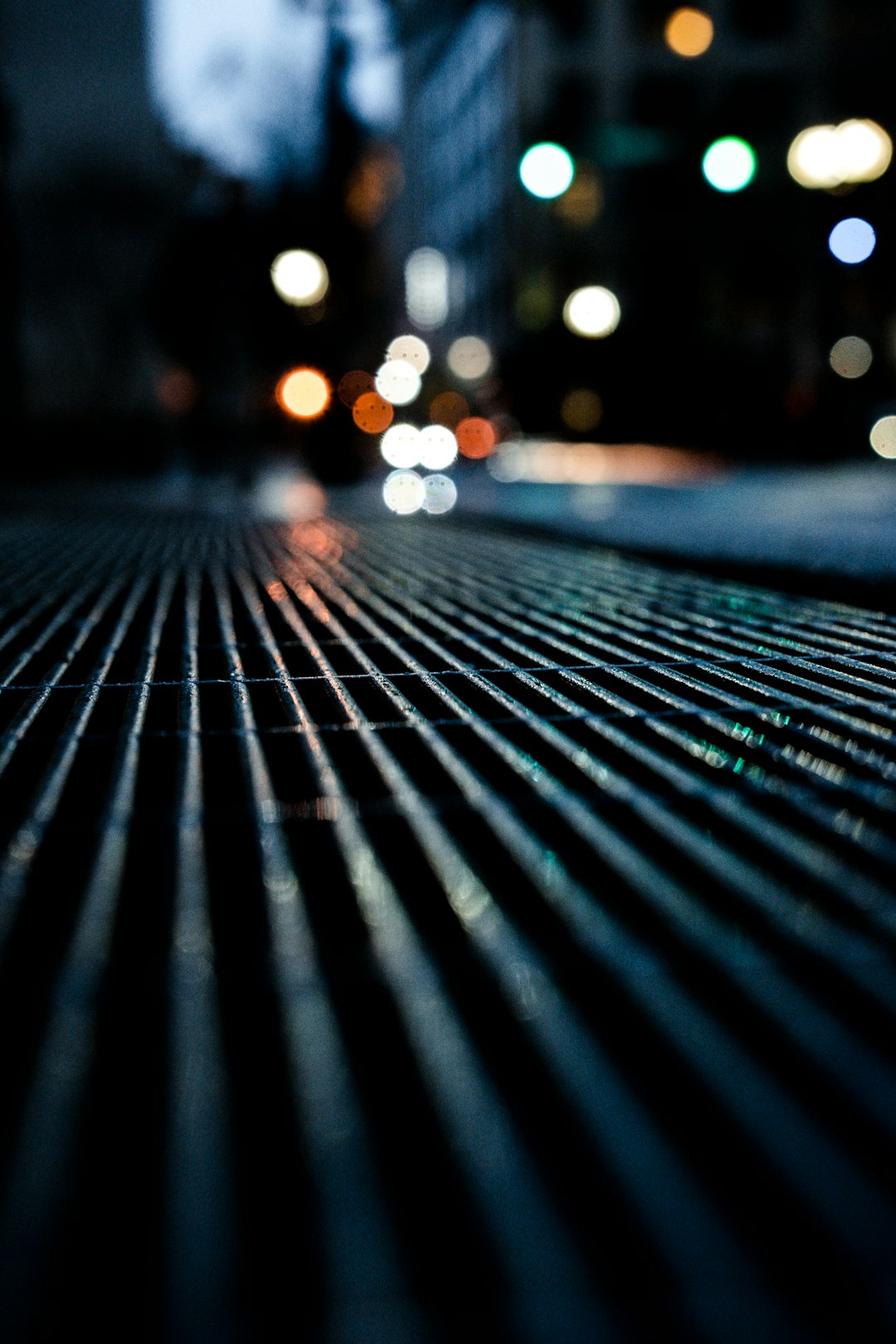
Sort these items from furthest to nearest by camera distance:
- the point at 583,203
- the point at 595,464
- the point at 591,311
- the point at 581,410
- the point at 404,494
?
1. the point at 583,203
2. the point at 581,410
3. the point at 595,464
4. the point at 404,494
5. the point at 591,311

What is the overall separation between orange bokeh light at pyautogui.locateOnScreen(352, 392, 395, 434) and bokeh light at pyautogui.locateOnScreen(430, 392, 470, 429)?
27592mm

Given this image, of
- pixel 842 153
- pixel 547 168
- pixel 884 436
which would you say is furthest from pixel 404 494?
pixel 884 436

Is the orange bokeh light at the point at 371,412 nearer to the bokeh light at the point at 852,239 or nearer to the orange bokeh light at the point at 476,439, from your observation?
the bokeh light at the point at 852,239

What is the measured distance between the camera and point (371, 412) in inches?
687

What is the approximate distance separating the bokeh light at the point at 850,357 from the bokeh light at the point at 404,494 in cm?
2965

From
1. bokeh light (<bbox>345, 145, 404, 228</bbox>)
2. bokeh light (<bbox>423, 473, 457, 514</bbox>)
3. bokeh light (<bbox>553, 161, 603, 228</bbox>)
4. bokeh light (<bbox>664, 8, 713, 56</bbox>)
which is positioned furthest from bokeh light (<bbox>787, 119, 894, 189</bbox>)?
bokeh light (<bbox>553, 161, 603, 228</bbox>)

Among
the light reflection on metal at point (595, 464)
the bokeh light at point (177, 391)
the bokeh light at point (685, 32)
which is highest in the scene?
the bokeh light at point (685, 32)

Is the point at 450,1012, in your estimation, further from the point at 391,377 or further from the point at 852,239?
the point at 391,377

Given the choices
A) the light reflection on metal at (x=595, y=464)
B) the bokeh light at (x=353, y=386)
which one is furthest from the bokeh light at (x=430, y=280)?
the bokeh light at (x=353, y=386)

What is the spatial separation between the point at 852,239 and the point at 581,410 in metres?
36.6

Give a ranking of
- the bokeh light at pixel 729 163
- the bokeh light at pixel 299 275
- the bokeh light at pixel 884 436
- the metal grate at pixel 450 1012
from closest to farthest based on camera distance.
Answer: the metal grate at pixel 450 1012, the bokeh light at pixel 729 163, the bokeh light at pixel 299 275, the bokeh light at pixel 884 436

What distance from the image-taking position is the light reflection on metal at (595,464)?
72.3 feet

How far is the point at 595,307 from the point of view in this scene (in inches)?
411

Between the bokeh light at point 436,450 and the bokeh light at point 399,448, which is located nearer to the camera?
the bokeh light at point 399,448
